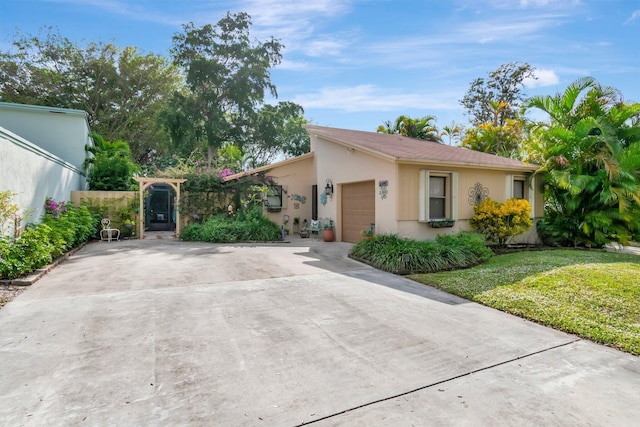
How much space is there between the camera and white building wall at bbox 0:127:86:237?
6.09 meters

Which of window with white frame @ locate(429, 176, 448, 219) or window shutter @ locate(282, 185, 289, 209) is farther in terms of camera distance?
window shutter @ locate(282, 185, 289, 209)

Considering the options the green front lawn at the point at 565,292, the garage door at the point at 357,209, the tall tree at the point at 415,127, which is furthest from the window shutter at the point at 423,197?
the tall tree at the point at 415,127

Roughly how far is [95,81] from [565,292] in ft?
81.2

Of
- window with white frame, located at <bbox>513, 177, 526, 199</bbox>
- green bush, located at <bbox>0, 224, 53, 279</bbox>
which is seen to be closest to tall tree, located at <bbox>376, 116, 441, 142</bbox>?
window with white frame, located at <bbox>513, 177, 526, 199</bbox>

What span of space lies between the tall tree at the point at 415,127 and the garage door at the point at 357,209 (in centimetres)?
867

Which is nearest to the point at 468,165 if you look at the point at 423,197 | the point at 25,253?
the point at 423,197

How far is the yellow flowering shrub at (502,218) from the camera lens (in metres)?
9.59

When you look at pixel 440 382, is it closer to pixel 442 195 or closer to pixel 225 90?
pixel 442 195

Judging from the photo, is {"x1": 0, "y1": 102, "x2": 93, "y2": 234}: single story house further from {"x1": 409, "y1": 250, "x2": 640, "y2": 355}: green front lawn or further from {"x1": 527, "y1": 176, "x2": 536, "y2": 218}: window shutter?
{"x1": 527, "y1": 176, "x2": 536, "y2": 218}: window shutter

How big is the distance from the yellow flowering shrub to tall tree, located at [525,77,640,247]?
1.45 metres

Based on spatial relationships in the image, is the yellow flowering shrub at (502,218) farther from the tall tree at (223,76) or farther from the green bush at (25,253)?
the tall tree at (223,76)

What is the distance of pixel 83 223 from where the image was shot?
398 inches

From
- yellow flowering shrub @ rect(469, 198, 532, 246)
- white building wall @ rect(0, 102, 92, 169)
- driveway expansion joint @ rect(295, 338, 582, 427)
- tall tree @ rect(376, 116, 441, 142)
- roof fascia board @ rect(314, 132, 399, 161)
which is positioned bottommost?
driveway expansion joint @ rect(295, 338, 582, 427)

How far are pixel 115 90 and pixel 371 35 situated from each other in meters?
18.1
